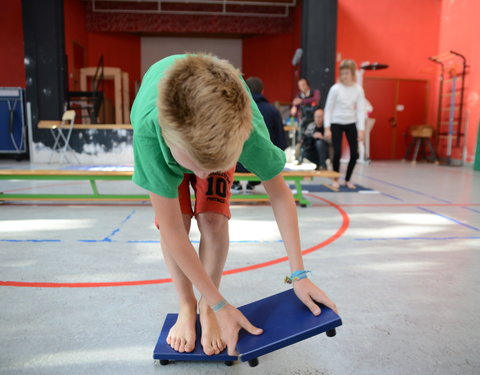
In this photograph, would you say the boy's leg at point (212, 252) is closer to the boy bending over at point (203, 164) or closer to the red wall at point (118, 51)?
the boy bending over at point (203, 164)

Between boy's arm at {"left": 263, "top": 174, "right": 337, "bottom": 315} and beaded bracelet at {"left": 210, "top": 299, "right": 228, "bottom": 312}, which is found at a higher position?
boy's arm at {"left": 263, "top": 174, "right": 337, "bottom": 315}

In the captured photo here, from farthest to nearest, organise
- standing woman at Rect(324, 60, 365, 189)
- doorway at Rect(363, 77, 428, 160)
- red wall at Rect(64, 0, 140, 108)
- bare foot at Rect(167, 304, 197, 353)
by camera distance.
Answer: red wall at Rect(64, 0, 140, 108) < doorway at Rect(363, 77, 428, 160) < standing woman at Rect(324, 60, 365, 189) < bare foot at Rect(167, 304, 197, 353)

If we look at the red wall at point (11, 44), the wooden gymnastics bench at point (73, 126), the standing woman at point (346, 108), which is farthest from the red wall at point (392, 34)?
the red wall at point (11, 44)

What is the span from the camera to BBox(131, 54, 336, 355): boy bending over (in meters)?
0.72

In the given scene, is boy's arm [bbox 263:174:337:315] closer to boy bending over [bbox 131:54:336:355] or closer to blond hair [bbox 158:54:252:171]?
boy bending over [bbox 131:54:336:355]

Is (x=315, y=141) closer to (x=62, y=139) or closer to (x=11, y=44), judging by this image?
(x=62, y=139)

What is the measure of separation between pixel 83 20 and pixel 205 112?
11470 millimetres

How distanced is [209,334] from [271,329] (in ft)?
0.71

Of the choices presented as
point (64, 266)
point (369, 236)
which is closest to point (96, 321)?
point (64, 266)

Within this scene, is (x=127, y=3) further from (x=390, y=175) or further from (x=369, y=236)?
(x=369, y=236)

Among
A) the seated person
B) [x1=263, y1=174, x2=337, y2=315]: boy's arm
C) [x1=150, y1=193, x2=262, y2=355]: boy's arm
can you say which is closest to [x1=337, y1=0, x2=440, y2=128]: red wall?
the seated person

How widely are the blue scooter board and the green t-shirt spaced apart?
41 centimetres

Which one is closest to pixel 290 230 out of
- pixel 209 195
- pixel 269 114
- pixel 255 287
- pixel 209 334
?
pixel 209 195

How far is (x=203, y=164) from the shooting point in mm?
744
